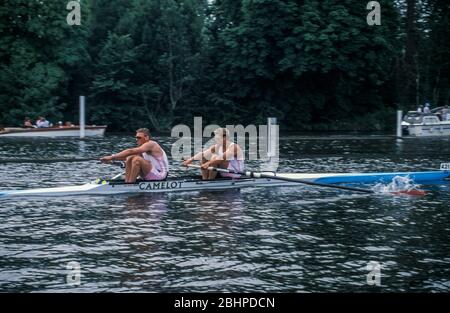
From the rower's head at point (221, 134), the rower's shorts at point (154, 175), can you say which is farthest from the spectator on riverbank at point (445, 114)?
the rower's shorts at point (154, 175)

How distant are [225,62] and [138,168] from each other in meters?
39.3

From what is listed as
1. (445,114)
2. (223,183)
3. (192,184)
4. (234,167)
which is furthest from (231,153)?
(445,114)

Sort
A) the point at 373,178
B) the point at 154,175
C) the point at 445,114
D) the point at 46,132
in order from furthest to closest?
1. the point at 445,114
2. the point at 46,132
3. the point at 373,178
4. the point at 154,175

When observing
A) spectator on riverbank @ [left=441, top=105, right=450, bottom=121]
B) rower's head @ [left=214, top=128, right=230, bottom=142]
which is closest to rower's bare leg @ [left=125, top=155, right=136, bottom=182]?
rower's head @ [left=214, top=128, right=230, bottom=142]

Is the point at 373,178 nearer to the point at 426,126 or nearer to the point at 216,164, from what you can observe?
the point at 216,164

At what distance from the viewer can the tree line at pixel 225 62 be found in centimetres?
5069

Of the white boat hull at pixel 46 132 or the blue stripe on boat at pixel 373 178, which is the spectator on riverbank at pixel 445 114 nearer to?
the white boat hull at pixel 46 132

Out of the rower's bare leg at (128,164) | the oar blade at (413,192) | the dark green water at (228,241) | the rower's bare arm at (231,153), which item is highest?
the rower's bare arm at (231,153)

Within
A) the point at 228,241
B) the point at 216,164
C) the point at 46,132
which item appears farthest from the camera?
the point at 46,132

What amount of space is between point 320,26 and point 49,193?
39018mm

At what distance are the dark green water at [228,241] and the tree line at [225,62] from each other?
3348 centimetres

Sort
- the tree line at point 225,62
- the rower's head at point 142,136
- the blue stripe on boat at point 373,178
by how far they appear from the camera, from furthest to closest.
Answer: the tree line at point 225,62, the blue stripe on boat at point 373,178, the rower's head at point 142,136

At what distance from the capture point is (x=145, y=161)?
1659 cm
